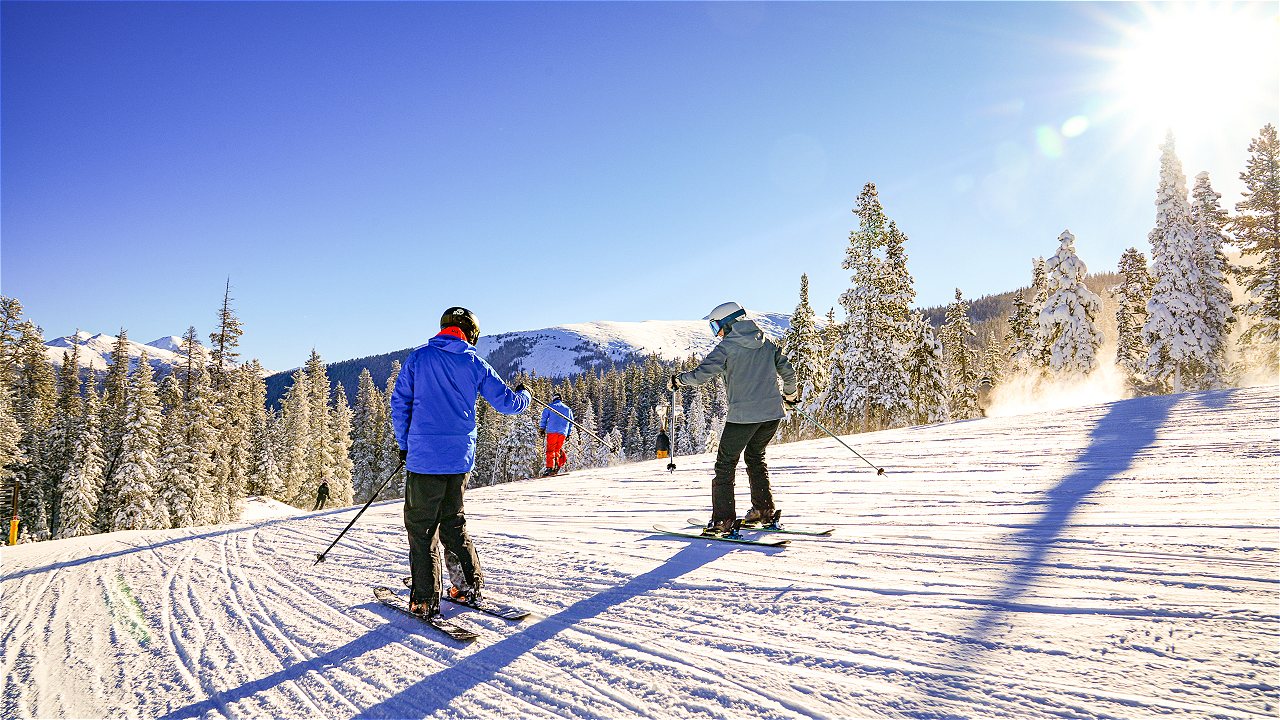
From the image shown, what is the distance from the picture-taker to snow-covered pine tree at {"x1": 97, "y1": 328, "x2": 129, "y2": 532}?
30.5 metres

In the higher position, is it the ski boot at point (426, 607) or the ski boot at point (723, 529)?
the ski boot at point (723, 529)

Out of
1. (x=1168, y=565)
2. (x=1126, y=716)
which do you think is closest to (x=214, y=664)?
(x=1126, y=716)

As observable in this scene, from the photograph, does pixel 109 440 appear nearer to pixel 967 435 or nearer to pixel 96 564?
pixel 96 564

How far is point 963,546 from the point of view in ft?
15.1

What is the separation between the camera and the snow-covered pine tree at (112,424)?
30469 mm

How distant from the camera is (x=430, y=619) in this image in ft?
13.2

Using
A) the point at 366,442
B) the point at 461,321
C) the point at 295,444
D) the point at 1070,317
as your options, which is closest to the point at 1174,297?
the point at 1070,317

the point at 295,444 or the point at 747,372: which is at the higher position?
the point at 747,372

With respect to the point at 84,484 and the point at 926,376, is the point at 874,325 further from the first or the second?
the point at 84,484

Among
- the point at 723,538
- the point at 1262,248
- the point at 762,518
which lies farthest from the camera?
the point at 1262,248

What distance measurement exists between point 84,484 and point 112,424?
5.78m

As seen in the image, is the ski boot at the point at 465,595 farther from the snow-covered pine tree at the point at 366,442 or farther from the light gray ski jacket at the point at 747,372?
the snow-covered pine tree at the point at 366,442

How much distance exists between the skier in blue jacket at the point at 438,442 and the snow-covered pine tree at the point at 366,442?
61349mm

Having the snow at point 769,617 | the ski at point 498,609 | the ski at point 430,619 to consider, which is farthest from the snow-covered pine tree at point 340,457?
the ski at point 498,609
